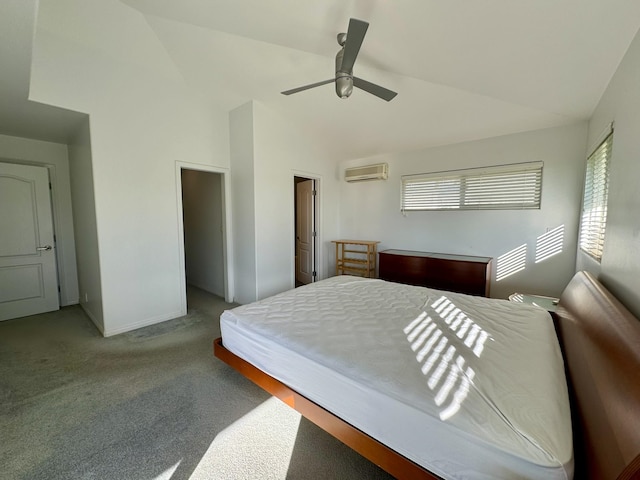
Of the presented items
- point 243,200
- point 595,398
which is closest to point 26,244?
point 243,200

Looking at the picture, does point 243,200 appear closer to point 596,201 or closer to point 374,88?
point 374,88

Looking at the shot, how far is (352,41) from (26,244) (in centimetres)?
470

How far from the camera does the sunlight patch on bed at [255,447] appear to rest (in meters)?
1.38

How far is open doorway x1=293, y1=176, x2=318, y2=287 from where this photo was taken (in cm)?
479

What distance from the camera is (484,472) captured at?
95 cm

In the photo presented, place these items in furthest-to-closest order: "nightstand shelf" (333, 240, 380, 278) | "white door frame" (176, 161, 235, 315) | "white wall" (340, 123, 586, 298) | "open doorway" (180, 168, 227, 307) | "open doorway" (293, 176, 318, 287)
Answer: "open doorway" (293, 176, 318, 287) < "nightstand shelf" (333, 240, 380, 278) < "open doorway" (180, 168, 227, 307) < "white door frame" (176, 161, 235, 315) < "white wall" (340, 123, 586, 298)

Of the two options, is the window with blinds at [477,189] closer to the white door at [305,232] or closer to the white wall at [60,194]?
the white door at [305,232]

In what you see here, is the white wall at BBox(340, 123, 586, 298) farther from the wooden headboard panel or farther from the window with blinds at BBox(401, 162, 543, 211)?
the wooden headboard panel

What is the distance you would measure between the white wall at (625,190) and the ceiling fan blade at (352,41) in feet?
5.09

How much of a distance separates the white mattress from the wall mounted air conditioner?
2.62 metres

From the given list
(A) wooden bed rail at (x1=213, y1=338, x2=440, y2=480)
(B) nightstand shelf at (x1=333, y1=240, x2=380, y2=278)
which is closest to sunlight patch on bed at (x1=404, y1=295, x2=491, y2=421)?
(A) wooden bed rail at (x1=213, y1=338, x2=440, y2=480)

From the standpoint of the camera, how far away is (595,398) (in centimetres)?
100

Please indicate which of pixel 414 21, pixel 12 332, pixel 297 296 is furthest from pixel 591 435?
pixel 12 332

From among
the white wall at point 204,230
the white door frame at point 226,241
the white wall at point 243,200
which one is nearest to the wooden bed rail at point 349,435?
the white wall at point 243,200
